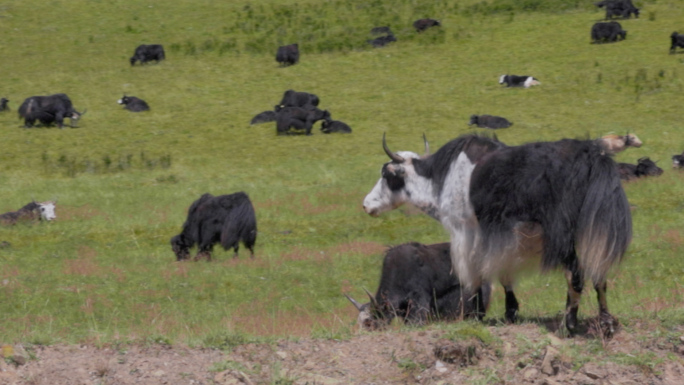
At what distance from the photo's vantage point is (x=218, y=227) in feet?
59.6

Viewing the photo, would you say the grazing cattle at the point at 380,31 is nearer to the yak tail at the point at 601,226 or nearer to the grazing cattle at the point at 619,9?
the grazing cattle at the point at 619,9

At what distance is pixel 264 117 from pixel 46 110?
7274 millimetres

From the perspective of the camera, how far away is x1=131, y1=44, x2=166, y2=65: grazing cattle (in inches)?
1503

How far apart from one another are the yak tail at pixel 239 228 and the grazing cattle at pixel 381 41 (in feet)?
74.4

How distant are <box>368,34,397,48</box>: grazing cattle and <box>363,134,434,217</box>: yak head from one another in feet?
100

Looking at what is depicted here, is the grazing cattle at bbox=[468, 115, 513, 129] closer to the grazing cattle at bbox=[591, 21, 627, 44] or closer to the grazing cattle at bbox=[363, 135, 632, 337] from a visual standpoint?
the grazing cattle at bbox=[591, 21, 627, 44]

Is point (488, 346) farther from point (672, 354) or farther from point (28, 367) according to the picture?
point (28, 367)

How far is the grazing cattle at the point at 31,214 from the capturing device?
2070cm

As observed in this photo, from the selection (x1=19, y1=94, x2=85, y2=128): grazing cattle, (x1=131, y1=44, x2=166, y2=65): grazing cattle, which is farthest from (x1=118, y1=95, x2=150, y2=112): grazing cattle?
(x1=131, y1=44, x2=166, y2=65): grazing cattle

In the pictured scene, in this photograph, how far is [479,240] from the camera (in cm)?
808

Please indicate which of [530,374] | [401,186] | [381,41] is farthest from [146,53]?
[530,374]

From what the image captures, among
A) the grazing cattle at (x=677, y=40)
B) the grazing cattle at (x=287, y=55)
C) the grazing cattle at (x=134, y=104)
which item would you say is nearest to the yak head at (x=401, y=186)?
the grazing cattle at (x=134, y=104)

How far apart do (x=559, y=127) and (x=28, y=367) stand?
75.4 feet

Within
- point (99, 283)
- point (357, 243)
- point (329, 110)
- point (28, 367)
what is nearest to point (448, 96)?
point (329, 110)
